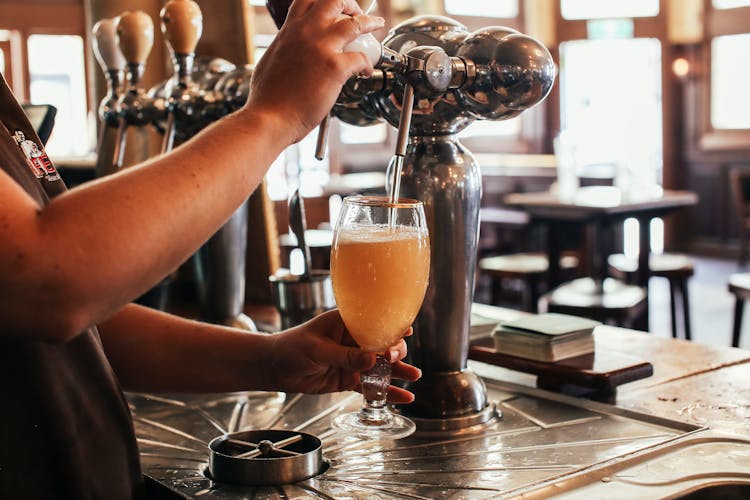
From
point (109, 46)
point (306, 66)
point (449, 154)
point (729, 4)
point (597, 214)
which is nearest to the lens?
point (306, 66)

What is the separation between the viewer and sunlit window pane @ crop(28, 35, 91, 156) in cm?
880

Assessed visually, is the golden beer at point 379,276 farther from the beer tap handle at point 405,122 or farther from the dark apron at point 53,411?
the dark apron at point 53,411

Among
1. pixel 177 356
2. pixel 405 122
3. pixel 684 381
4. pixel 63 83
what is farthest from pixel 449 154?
pixel 63 83

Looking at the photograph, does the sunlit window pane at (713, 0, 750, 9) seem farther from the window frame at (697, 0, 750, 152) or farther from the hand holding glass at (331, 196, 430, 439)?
the hand holding glass at (331, 196, 430, 439)

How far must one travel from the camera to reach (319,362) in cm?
109

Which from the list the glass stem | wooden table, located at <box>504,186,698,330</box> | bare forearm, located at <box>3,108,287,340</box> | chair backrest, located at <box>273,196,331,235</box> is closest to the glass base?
the glass stem

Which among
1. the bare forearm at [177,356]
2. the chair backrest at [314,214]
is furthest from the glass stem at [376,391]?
the chair backrest at [314,214]

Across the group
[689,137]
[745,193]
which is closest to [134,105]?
[745,193]

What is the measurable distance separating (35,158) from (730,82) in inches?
400

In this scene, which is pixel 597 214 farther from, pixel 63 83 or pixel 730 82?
pixel 63 83

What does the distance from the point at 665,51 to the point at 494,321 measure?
977 cm

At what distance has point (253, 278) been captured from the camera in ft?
7.17

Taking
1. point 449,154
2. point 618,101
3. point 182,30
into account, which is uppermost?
point 618,101

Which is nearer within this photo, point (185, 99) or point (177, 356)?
point (177, 356)
